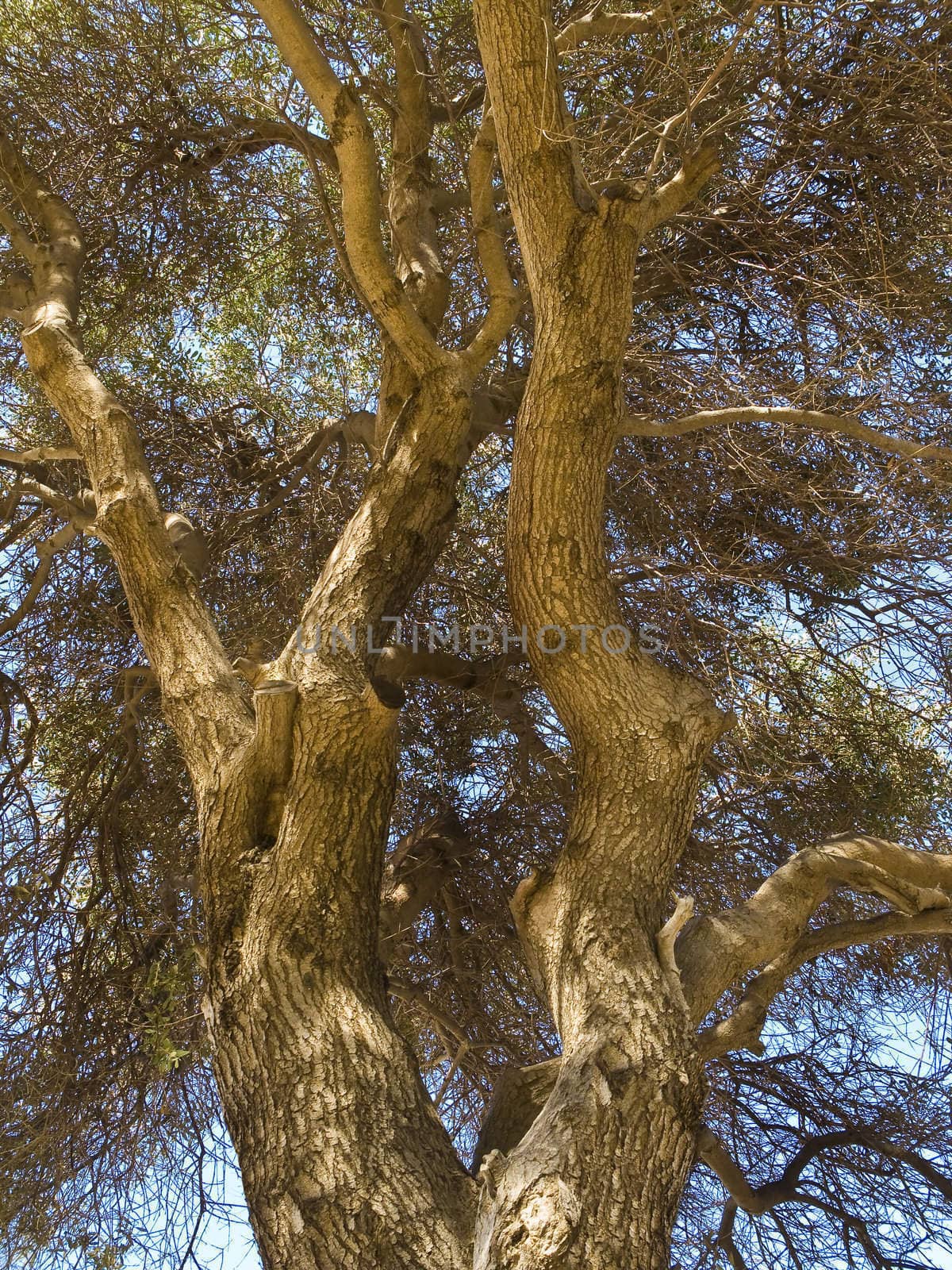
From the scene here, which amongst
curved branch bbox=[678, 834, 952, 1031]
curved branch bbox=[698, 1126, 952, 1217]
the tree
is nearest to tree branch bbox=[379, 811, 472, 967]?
the tree

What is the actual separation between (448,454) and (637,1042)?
214 centimetres

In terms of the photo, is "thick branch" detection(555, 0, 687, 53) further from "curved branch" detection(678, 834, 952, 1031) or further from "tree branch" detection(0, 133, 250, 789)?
"curved branch" detection(678, 834, 952, 1031)

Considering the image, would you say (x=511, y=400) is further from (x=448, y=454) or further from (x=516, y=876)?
(x=516, y=876)

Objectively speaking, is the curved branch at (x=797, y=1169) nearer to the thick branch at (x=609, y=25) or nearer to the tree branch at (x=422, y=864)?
the tree branch at (x=422, y=864)

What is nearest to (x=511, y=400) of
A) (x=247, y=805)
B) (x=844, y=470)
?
(x=844, y=470)

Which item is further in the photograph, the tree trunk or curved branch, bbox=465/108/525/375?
curved branch, bbox=465/108/525/375

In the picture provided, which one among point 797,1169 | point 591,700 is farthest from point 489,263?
point 797,1169

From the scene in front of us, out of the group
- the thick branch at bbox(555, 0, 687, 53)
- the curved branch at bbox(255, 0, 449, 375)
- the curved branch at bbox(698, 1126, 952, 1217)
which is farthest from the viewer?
the curved branch at bbox(698, 1126, 952, 1217)

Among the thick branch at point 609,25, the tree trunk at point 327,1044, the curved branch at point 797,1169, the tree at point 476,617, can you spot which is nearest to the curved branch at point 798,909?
the tree at point 476,617

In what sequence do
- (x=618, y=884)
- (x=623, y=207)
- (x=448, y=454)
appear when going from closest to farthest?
(x=618, y=884)
(x=623, y=207)
(x=448, y=454)

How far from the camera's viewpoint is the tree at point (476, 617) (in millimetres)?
3096

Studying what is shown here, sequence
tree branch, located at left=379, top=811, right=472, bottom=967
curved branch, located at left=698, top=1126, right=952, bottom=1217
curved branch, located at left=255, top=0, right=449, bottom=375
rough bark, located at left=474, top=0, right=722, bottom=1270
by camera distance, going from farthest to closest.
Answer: tree branch, located at left=379, top=811, right=472, bottom=967 → curved branch, located at left=698, top=1126, right=952, bottom=1217 → curved branch, located at left=255, top=0, right=449, bottom=375 → rough bark, located at left=474, top=0, right=722, bottom=1270

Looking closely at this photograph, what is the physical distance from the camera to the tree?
3096 mm

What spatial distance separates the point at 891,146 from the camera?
201 inches
